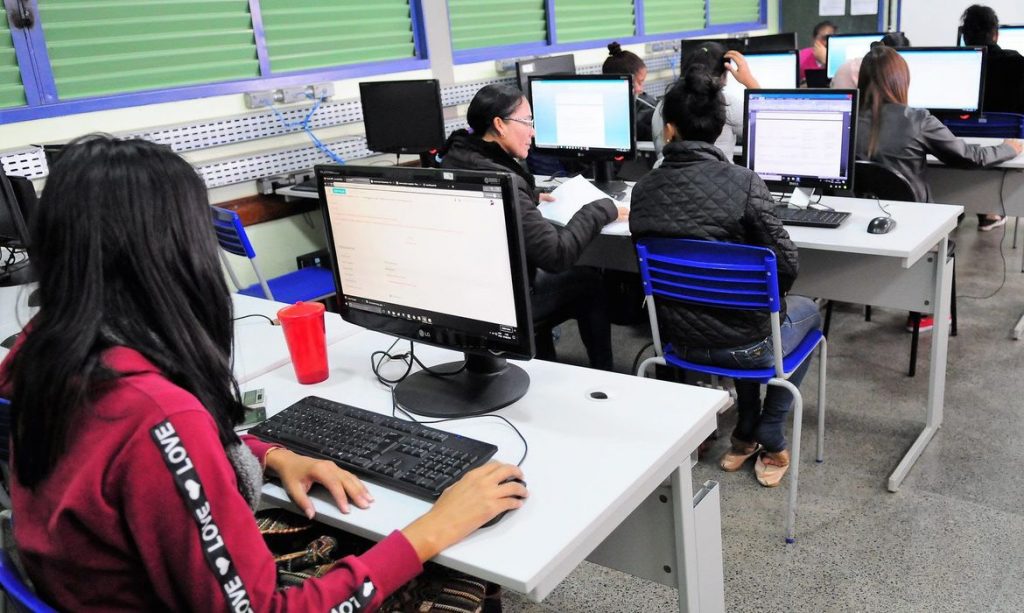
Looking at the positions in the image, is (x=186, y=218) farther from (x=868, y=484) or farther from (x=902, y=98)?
(x=902, y=98)

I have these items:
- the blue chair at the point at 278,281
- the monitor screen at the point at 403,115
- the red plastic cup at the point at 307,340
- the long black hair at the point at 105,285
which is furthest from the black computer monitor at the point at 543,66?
the long black hair at the point at 105,285

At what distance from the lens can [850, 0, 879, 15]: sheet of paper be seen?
738 cm

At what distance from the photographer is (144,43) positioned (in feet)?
11.8

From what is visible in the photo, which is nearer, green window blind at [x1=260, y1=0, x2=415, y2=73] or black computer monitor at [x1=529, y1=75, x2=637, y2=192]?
black computer monitor at [x1=529, y1=75, x2=637, y2=192]

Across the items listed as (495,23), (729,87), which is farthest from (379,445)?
(495,23)

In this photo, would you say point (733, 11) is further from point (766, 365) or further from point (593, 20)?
point (766, 365)

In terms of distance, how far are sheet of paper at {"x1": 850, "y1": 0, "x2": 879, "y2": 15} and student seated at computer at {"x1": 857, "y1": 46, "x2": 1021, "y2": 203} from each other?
4686 millimetres

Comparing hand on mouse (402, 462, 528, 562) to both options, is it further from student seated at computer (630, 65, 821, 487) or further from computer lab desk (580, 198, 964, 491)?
computer lab desk (580, 198, 964, 491)

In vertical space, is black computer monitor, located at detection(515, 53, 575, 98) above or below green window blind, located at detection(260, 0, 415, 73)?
below

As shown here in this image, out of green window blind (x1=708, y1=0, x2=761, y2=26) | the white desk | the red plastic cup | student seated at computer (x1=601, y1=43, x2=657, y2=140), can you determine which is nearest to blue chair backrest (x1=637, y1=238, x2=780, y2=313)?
the white desk

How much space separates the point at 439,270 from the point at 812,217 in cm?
161

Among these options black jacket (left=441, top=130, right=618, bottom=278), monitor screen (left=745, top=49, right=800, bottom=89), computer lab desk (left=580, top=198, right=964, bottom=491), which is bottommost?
computer lab desk (left=580, top=198, right=964, bottom=491)

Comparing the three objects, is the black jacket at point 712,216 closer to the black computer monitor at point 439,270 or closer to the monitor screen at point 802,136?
the monitor screen at point 802,136

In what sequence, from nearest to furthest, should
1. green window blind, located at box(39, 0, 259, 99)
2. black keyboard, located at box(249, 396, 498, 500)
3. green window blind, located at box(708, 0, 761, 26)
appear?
black keyboard, located at box(249, 396, 498, 500) < green window blind, located at box(39, 0, 259, 99) < green window blind, located at box(708, 0, 761, 26)
